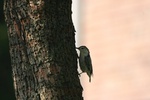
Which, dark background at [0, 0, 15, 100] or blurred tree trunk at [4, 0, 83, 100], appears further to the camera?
dark background at [0, 0, 15, 100]

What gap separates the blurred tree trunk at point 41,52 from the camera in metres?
4.14

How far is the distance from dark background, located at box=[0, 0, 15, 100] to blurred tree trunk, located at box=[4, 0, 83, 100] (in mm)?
8002

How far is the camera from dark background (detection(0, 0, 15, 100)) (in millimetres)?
12234

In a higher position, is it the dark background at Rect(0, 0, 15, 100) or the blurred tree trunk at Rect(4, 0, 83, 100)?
the blurred tree trunk at Rect(4, 0, 83, 100)

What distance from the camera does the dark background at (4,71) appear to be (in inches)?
482

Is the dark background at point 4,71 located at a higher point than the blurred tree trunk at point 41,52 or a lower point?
lower

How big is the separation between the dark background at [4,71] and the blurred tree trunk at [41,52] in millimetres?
8002

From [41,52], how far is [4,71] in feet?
28.0

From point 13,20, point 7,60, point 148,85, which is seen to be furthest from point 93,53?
point 13,20

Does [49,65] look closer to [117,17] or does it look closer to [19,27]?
[19,27]

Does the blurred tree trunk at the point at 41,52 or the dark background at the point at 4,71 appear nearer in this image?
the blurred tree trunk at the point at 41,52

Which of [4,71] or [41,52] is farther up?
[41,52]

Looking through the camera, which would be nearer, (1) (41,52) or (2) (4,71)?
(1) (41,52)

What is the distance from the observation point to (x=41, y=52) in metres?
4.15
